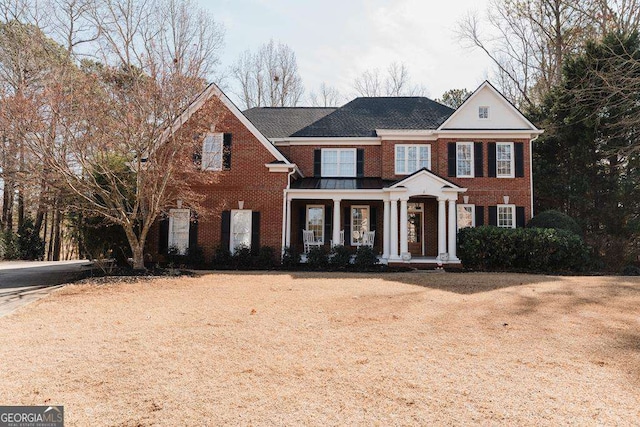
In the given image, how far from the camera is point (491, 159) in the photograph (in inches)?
692

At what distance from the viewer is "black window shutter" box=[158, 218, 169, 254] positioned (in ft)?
52.6

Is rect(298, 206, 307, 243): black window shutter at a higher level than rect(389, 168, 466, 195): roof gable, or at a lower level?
lower

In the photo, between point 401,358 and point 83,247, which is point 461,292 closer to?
point 401,358

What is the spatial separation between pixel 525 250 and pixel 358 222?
719 cm

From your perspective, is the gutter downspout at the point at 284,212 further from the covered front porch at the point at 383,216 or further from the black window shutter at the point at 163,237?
the black window shutter at the point at 163,237

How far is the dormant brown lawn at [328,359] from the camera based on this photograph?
3.37m

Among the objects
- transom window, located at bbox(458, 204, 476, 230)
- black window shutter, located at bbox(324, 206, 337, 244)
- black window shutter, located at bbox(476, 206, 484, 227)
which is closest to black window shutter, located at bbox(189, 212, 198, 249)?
black window shutter, located at bbox(324, 206, 337, 244)

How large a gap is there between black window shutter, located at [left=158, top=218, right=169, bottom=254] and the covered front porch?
5017 millimetres

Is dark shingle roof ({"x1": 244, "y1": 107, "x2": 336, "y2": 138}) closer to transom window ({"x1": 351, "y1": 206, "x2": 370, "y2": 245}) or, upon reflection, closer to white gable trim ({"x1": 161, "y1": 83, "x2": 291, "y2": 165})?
white gable trim ({"x1": 161, "y1": 83, "x2": 291, "y2": 165})

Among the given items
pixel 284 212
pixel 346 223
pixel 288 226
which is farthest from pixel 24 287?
pixel 346 223

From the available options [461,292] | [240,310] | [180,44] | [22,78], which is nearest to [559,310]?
[461,292]

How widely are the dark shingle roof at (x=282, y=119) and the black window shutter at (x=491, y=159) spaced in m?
8.60

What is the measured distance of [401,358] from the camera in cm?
472

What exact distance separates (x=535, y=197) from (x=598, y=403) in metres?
19.8
